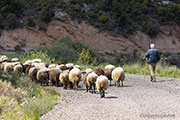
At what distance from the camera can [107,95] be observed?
46.8ft

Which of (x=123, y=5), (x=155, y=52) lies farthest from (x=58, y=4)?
(x=155, y=52)

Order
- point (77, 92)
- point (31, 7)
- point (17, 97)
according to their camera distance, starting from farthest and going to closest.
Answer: point (31, 7) < point (77, 92) < point (17, 97)

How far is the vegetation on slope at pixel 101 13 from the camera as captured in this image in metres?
58.7

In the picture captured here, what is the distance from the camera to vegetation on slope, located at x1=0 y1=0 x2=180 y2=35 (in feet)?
192

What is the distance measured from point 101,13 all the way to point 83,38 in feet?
21.6

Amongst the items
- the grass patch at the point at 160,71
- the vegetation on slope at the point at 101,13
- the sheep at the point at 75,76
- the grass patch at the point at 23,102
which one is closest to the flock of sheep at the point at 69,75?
the sheep at the point at 75,76

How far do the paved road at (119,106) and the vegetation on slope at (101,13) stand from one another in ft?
146

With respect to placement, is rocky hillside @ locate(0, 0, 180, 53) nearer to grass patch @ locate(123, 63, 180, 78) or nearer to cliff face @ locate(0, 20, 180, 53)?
cliff face @ locate(0, 20, 180, 53)

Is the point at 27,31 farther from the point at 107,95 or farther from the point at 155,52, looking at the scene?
the point at 107,95

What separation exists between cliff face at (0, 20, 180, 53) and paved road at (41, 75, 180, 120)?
139 ft

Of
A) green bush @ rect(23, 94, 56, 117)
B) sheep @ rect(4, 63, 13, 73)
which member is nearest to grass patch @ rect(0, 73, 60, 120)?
green bush @ rect(23, 94, 56, 117)

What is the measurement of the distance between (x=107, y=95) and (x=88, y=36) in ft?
149

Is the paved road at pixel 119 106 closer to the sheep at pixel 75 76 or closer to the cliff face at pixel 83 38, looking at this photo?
the sheep at pixel 75 76

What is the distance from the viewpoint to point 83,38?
5906 cm
